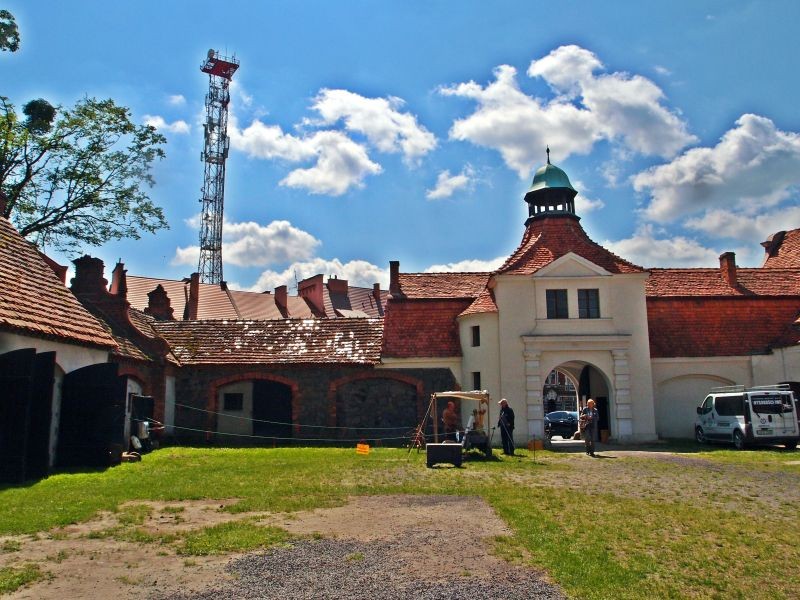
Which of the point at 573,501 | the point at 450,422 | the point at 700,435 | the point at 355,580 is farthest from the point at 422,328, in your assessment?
the point at 355,580

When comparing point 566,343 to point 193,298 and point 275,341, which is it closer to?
point 275,341

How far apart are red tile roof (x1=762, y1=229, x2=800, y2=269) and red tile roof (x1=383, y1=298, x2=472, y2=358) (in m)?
17.8

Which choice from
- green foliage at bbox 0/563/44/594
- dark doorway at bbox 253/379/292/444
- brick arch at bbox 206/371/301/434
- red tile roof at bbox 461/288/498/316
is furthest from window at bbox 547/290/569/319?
green foliage at bbox 0/563/44/594

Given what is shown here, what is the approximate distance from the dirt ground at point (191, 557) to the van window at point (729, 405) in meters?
14.8

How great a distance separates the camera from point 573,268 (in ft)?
81.9

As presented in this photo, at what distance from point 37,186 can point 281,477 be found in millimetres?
21881

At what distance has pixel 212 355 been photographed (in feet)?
85.4

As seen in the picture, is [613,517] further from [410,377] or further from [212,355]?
[212,355]

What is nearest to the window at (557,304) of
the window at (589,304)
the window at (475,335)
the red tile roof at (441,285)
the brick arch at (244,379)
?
the window at (589,304)

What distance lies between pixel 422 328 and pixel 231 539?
737 inches

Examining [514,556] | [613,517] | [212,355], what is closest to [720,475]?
[613,517]

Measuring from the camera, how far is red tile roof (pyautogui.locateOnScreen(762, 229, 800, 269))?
33.1 metres

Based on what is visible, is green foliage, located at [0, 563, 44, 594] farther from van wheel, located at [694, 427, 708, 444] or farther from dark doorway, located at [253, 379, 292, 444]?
van wheel, located at [694, 427, 708, 444]

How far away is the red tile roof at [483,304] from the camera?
2483 centimetres
